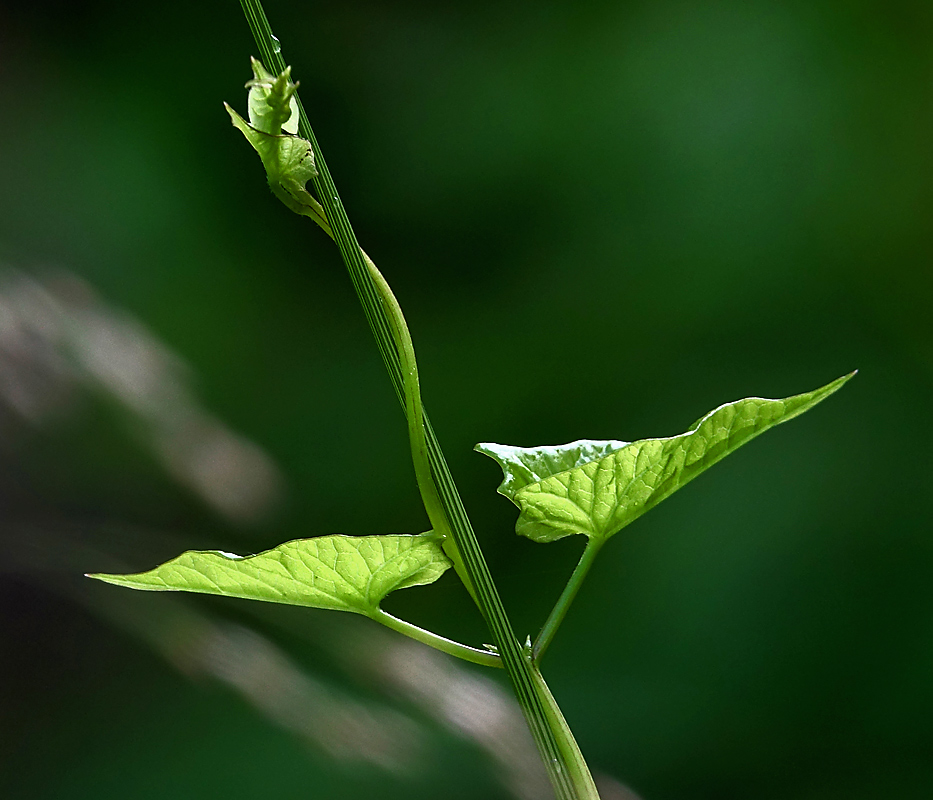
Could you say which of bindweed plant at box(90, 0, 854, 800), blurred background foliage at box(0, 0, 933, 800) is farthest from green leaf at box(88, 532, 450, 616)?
blurred background foliage at box(0, 0, 933, 800)

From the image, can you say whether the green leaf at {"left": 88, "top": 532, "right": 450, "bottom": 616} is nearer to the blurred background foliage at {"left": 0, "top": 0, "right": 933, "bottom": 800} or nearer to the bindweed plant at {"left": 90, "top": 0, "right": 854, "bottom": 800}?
the bindweed plant at {"left": 90, "top": 0, "right": 854, "bottom": 800}

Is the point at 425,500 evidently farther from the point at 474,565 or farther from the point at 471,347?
the point at 471,347

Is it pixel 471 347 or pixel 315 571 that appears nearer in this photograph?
pixel 315 571

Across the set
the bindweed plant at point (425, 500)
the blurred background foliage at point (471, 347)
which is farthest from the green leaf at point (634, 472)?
the blurred background foliage at point (471, 347)

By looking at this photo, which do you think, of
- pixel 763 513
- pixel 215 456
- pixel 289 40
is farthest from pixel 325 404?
pixel 763 513

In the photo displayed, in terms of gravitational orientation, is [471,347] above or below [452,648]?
above

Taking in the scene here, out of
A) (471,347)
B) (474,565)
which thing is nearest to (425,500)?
(474,565)

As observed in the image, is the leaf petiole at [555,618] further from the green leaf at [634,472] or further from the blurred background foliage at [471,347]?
the blurred background foliage at [471,347]
